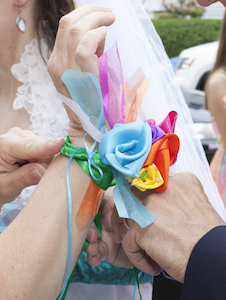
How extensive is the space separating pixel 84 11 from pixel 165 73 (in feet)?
1.20

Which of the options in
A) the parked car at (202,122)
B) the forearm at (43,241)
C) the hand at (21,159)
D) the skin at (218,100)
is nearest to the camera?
the forearm at (43,241)

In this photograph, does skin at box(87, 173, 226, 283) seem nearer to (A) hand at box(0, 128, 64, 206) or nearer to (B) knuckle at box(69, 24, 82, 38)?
(A) hand at box(0, 128, 64, 206)

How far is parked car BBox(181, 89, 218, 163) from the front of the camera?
2.87 metres

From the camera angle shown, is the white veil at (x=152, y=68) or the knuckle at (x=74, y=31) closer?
the knuckle at (x=74, y=31)

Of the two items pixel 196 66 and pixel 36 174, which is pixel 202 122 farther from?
pixel 36 174

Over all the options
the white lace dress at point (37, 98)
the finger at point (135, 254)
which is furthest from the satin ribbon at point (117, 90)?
the white lace dress at point (37, 98)

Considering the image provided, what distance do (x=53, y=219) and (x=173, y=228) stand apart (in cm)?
27

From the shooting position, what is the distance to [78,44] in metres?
0.66

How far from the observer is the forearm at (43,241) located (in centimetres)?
60

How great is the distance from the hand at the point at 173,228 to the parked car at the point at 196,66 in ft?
13.8

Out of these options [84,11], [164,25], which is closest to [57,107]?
[84,11]

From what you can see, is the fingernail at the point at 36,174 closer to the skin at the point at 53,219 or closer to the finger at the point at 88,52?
the skin at the point at 53,219

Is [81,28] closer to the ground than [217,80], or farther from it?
farther from it

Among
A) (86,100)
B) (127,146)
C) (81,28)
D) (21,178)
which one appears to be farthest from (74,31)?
(21,178)
